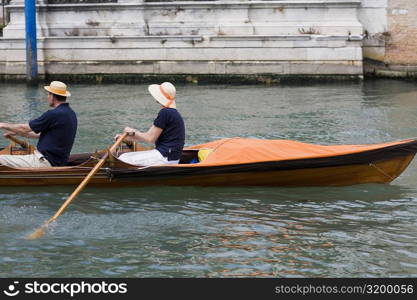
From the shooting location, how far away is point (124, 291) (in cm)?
561

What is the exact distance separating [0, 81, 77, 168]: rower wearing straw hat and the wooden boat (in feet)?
0.36

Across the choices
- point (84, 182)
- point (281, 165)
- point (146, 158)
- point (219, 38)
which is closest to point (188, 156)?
point (146, 158)

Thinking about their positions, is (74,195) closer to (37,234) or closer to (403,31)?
(37,234)

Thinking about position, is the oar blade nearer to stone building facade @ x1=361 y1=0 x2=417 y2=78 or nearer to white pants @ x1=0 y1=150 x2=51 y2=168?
white pants @ x1=0 y1=150 x2=51 y2=168

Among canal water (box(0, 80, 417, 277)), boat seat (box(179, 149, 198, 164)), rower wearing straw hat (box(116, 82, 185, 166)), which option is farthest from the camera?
boat seat (box(179, 149, 198, 164))

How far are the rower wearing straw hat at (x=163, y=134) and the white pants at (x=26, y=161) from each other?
77 centimetres

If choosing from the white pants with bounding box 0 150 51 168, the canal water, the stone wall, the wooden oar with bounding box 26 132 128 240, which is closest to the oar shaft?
the wooden oar with bounding box 26 132 128 240

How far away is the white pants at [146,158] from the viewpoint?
8625 mm

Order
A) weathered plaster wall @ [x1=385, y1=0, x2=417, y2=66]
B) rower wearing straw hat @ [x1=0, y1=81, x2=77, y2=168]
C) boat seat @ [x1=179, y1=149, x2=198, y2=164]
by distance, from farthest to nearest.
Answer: weathered plaster wall @ [x1=385, y1=0, x2=417, y2=66] < boat seat @ [x1=179, y1=149, x2=198, y2=164] < rower wearing straw hat @ [x1=0, y1=81, x2=77, y2=168]

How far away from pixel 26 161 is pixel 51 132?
445 millimetres

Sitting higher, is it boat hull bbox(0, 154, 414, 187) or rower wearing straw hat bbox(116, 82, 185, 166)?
rower wearing straw hat bbox(116, 82, 185, 166)

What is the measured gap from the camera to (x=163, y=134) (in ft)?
28.1

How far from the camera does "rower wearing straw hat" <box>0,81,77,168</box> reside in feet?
27.4

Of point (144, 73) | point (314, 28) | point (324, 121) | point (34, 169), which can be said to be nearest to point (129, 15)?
point (144, 73)
